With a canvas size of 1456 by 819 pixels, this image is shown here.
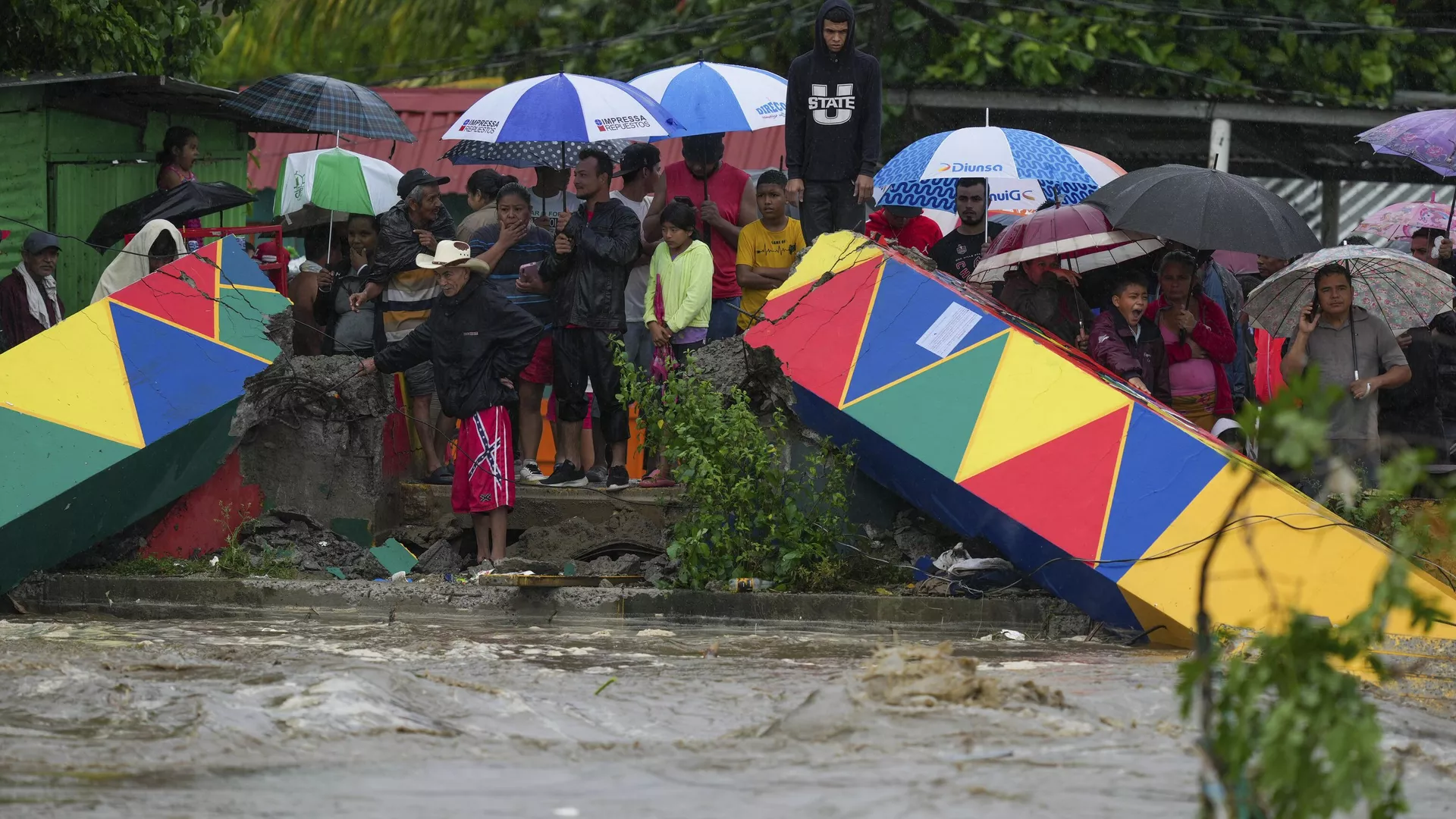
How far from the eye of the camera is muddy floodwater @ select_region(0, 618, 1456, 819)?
5.39 metres

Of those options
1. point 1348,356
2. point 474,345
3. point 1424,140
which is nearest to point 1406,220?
point 1424,140

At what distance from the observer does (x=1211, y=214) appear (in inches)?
373

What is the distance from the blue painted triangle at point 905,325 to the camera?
9492 millimetres

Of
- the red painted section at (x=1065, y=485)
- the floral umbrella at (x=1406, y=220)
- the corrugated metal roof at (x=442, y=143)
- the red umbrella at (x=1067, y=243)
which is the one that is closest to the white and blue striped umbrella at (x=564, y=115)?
the red umbrella at (x=1067, y=243)

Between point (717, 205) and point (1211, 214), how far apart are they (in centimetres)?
338

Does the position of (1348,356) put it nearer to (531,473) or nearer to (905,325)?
(905,325)

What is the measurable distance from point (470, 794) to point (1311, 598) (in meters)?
4.64

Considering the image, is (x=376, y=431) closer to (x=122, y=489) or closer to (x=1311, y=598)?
(x=122, y=489)

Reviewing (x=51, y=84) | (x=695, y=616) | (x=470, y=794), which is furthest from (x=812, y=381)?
(x=51, y=84)

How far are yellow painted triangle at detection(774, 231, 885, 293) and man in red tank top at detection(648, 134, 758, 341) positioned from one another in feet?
2.62

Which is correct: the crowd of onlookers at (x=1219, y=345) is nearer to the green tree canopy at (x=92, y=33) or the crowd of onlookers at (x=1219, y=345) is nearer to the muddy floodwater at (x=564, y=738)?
the muddy floodwater at (x=564, y=738)

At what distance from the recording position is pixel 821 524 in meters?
9.41

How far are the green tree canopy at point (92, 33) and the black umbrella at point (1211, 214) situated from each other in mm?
7766

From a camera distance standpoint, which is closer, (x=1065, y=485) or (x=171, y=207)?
(x=1065, y=485)
